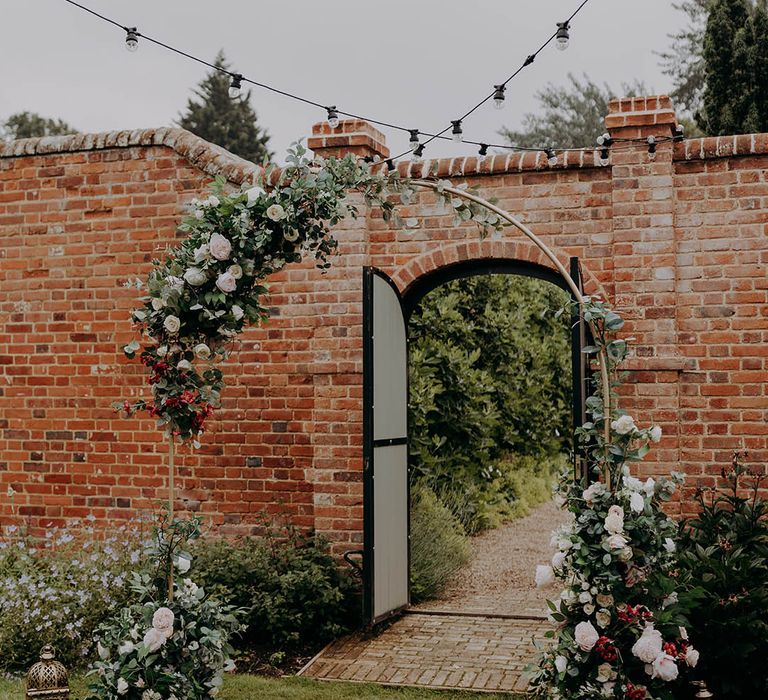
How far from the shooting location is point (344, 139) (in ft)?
22.5

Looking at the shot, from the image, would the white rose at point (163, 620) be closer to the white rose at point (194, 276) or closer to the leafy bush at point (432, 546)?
the white rose at point (194, 276)

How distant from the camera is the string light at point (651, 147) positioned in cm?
612

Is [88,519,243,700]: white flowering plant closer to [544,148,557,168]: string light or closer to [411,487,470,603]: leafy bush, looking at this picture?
[411,487,470,603]: leafy bush

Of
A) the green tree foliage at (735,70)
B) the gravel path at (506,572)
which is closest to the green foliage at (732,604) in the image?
the gravel path at (506,572)

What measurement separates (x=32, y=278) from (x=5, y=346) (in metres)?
0.61

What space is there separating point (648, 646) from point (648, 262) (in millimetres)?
2830

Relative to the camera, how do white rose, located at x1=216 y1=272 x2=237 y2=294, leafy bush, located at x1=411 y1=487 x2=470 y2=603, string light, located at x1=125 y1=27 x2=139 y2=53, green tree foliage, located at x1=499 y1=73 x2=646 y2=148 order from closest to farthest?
1. white rose, located at x1=216 y1=272 x2=237 y2=294
2. string light, located at x1=125 y1=27 x2=139 y2=53
3. leafy bush, located at x1=411 y1=487 x2=470 y2=603
4. green tree foliage, located at x1=499 y1=73 x2=646 y2=148

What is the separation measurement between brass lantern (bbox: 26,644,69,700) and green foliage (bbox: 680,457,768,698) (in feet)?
10.4

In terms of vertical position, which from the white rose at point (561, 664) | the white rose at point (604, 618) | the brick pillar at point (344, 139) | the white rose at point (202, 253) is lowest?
the white rose at point (561, 664)

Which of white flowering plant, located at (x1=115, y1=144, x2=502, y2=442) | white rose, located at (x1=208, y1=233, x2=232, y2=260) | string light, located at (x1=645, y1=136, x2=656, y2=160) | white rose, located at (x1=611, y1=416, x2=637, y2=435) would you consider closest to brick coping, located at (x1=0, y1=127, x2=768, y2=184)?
string light, located at (x1=645, y1=136, x2=656, y2=160)

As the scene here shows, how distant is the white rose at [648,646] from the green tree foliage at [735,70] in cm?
766

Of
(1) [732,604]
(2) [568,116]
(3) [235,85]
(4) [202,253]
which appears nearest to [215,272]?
(4) [202,253]

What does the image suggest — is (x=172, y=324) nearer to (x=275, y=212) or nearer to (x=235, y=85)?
(x=275, y=212)

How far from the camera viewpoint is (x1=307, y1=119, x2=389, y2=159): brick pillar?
269 inches
